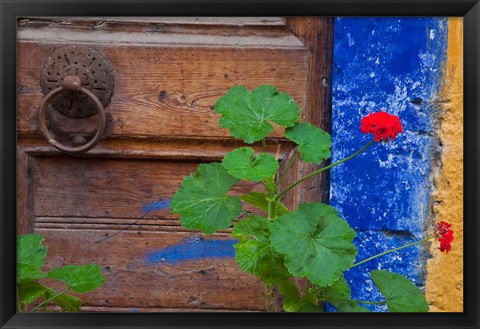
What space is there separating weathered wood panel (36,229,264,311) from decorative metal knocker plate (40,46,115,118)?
0.33 meters

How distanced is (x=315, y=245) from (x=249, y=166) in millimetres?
209

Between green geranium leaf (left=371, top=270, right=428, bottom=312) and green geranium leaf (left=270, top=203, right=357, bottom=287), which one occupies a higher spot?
green geranium leaf (left=270, top=203, right=357, bottom=287)

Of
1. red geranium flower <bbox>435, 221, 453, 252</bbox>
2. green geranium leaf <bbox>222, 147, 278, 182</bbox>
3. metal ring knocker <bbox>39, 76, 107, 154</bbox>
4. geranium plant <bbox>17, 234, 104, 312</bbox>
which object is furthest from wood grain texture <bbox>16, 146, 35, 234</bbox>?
red geranium flower <bbox>435, 221, 453, 252</bbox>

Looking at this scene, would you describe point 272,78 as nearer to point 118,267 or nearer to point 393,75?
point 393,75

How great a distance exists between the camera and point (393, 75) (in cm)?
166

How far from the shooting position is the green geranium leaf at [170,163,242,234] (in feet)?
4.54

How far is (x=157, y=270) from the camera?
1.76 meters

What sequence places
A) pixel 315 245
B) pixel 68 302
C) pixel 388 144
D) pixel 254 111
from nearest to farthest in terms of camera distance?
pixel 315 245 < pixel 254 111 < pixel 68 302 < pixel 388 144

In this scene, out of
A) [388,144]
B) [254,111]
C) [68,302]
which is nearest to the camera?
[254,111]

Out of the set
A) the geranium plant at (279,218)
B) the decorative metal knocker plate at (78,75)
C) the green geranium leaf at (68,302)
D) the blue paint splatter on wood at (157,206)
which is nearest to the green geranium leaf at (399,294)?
the geranium plant at (279,218)

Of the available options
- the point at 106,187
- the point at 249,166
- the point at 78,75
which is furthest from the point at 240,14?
the point at 106,187

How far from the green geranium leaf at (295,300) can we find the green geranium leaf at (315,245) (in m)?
0.18

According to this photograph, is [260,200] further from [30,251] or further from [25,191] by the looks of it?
[25,191]

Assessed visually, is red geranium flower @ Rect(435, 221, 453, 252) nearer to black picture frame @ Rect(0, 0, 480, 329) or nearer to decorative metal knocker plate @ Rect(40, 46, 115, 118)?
black picture frame @ Rect(0, 0, 480, 329)
